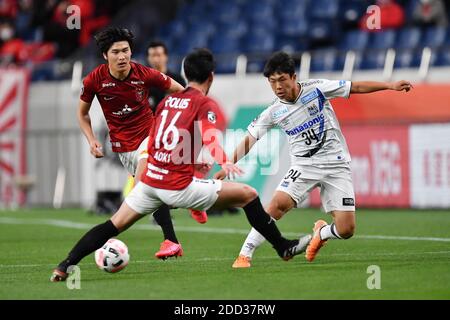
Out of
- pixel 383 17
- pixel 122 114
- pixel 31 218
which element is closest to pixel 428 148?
pixel 383 17

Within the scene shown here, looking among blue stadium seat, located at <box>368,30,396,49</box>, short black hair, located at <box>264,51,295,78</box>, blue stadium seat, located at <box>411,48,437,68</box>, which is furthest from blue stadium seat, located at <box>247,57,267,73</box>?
short black hair, located at <box>264,51,295,78</box>

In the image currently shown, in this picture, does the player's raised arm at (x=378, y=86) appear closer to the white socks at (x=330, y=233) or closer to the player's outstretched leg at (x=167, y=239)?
the white socks at (x=330, y=233)

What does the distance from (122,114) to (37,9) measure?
18034 mm

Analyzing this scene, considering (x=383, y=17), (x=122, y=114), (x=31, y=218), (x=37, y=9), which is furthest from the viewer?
(x=37, y=9)

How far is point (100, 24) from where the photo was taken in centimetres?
2648

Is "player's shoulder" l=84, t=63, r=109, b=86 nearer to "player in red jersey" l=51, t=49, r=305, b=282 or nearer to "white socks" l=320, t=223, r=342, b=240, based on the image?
"player in red jersey" l=51, t=49, r=305, b=282

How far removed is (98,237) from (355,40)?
1414cm

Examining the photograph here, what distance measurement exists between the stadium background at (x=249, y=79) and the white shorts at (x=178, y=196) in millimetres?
9624

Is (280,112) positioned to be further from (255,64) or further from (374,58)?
(255,64)

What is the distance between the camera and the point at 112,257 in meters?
9.57

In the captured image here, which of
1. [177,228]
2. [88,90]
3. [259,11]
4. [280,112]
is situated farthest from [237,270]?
[259,11]

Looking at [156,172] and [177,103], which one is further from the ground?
[177,103]

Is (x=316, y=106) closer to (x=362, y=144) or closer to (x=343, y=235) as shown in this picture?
(x=343, y=235)

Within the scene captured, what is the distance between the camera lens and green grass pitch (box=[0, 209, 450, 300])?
8250 mm
